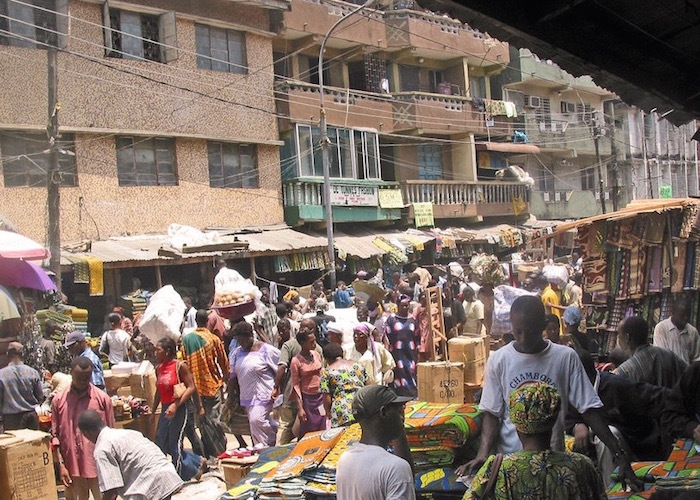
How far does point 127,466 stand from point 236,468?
4.02 ft

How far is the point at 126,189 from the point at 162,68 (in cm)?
341

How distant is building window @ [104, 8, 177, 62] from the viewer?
19641 millimetres

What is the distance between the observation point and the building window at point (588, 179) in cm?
4088

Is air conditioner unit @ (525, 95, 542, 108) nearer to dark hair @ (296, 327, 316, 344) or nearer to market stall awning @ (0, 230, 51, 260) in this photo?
dark hair @ (296, 327, 316, 344)

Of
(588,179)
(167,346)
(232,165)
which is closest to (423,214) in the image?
(232,165)

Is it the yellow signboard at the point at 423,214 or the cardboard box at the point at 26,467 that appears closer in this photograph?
the cardboard box at the point at 26,467

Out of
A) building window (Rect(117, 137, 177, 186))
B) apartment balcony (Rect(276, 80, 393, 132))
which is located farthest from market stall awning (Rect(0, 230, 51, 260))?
apartment balcony (Rect(276, 80, 393, 132))

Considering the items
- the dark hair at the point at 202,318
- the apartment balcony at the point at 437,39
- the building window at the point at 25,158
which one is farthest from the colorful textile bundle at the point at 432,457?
the apartment balcony at the point at 437,39

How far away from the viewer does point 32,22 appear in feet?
59.3

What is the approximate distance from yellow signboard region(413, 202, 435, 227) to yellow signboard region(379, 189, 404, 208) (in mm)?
649

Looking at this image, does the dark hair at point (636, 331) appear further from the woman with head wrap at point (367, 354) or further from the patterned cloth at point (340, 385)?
the woman with head wrap at point (367, 354)

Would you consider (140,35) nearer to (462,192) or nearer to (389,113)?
(389,113)

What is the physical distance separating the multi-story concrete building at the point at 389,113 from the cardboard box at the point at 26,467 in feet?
56.3

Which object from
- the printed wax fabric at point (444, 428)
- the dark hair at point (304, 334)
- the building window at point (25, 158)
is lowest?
the printed wax fabric at point (444, 428)
